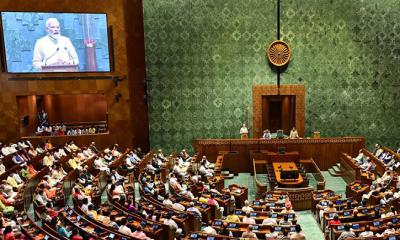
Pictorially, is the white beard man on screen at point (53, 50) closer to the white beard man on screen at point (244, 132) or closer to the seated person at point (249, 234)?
the white beard man on screen at point (244, 132)

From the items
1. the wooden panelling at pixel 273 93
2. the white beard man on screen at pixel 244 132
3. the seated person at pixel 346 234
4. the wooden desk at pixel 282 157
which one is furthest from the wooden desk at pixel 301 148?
the seated person at pixel 346 234

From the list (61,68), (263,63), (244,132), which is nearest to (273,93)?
(263,63)

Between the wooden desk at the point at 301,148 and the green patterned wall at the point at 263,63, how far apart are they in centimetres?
230

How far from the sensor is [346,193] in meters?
13.1

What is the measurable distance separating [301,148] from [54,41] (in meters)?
11.9

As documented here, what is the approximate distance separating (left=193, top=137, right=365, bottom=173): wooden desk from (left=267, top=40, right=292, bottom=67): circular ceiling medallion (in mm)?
4103

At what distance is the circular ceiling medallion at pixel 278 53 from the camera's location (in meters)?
18.6

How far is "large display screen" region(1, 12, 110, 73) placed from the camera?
56.6 ft

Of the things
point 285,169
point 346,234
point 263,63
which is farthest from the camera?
point 263,63

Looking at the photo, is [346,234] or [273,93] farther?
[273,93]

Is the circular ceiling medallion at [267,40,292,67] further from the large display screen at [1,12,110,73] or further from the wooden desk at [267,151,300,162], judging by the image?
the large display screen at [1,12,110,73]

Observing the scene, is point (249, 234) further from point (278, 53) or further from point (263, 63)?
point (278, 53)

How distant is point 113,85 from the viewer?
1844 cm

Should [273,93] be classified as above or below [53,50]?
below
